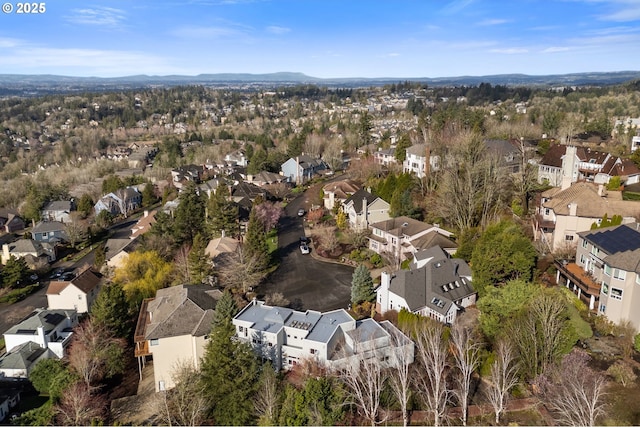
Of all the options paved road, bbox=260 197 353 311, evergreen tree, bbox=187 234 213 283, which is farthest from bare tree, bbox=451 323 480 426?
evergreen tree, bbox=187 234 213 283

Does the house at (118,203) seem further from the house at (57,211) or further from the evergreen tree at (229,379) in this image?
the evergreen tree at (229,379)

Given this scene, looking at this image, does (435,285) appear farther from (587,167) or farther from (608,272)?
(587,167)

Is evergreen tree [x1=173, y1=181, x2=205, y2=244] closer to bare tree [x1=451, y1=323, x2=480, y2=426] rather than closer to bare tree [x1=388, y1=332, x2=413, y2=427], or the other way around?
bare tree [x1=388, y1=332, x2=413, y2=427]

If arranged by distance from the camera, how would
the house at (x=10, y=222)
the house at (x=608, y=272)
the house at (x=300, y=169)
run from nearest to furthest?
the house at (x=608, y=272) → the house at (x=10, y=222) → the house at (x=300, y=169)

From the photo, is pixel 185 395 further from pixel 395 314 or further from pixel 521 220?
pixel 521 220

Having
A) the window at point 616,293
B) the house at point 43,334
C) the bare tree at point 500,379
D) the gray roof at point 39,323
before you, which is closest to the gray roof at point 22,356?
the house at point 43,334

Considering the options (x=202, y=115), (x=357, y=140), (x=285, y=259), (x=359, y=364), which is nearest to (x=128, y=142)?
(x=202, y=115)
